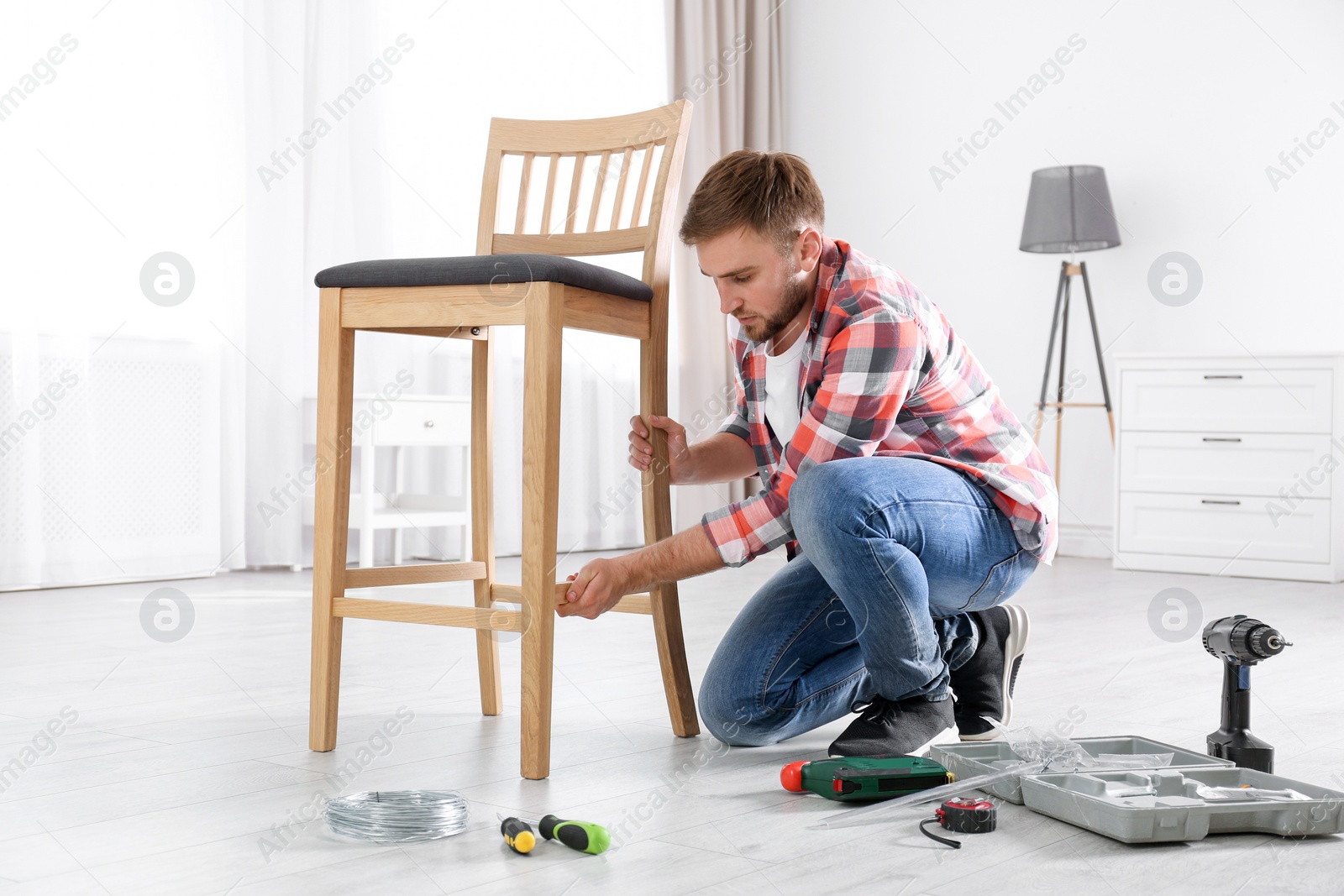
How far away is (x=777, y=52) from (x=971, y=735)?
418 centimetres

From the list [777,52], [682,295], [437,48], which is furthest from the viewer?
[777,52]

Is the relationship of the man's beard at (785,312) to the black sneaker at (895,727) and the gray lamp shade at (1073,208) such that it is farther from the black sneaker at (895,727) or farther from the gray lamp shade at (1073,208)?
the gray lamp shade at (1073,208)

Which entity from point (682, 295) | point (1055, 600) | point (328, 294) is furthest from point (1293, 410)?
point (328, 294)

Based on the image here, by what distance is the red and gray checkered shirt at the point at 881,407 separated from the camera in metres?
1.40

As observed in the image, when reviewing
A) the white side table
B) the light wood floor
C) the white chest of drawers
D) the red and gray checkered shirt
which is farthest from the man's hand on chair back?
the white chest of drawers

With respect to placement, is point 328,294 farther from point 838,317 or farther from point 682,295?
point 682,295

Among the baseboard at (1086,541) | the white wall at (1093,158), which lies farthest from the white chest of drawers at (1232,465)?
the baseboard at (1086,541)

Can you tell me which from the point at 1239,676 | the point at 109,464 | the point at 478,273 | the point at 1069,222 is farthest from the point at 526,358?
the point at 1069,222

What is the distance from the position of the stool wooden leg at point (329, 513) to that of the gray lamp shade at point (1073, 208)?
10.7 feet

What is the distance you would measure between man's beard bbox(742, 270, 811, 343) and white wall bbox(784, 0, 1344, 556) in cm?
281

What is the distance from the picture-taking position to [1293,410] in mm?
3762

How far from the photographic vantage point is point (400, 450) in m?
3.93

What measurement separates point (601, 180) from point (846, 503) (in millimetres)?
627

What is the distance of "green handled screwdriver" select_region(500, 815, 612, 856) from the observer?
→ 111 cm
